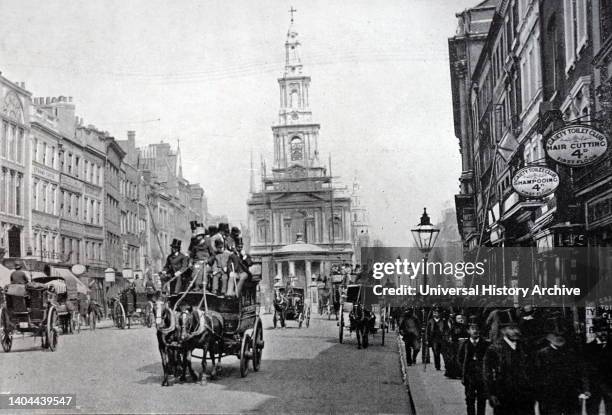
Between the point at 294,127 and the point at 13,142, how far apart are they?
505 inches

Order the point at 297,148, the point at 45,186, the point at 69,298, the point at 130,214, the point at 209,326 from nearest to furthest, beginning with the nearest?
the point at 209,326 < the point at 297,148 < the point at 69,298 < the point at 45,186 < the point at 130,214

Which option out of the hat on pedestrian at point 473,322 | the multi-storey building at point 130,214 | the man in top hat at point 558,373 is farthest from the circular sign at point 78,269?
the man in top hat at point 558,373

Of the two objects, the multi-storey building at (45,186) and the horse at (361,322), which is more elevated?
the multi-storey building at (45,186)

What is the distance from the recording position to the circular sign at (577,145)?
33.1 ft

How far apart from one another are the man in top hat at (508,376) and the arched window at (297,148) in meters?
8.10

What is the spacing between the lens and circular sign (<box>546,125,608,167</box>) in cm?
1008

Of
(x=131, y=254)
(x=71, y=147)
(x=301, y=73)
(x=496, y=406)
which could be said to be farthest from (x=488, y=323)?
(x=71, y=147)

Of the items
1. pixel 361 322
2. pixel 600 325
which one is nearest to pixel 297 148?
pixel 361 322

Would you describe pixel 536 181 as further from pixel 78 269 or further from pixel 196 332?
pixel 78 269

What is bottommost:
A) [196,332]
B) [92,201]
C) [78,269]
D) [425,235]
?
[196,332]

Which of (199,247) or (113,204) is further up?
(113,204)

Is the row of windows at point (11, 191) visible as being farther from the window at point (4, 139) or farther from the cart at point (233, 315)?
the cart at point (233, 315)

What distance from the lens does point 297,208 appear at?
18.0 meters

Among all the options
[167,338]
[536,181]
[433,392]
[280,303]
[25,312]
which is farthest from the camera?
[280,303]
